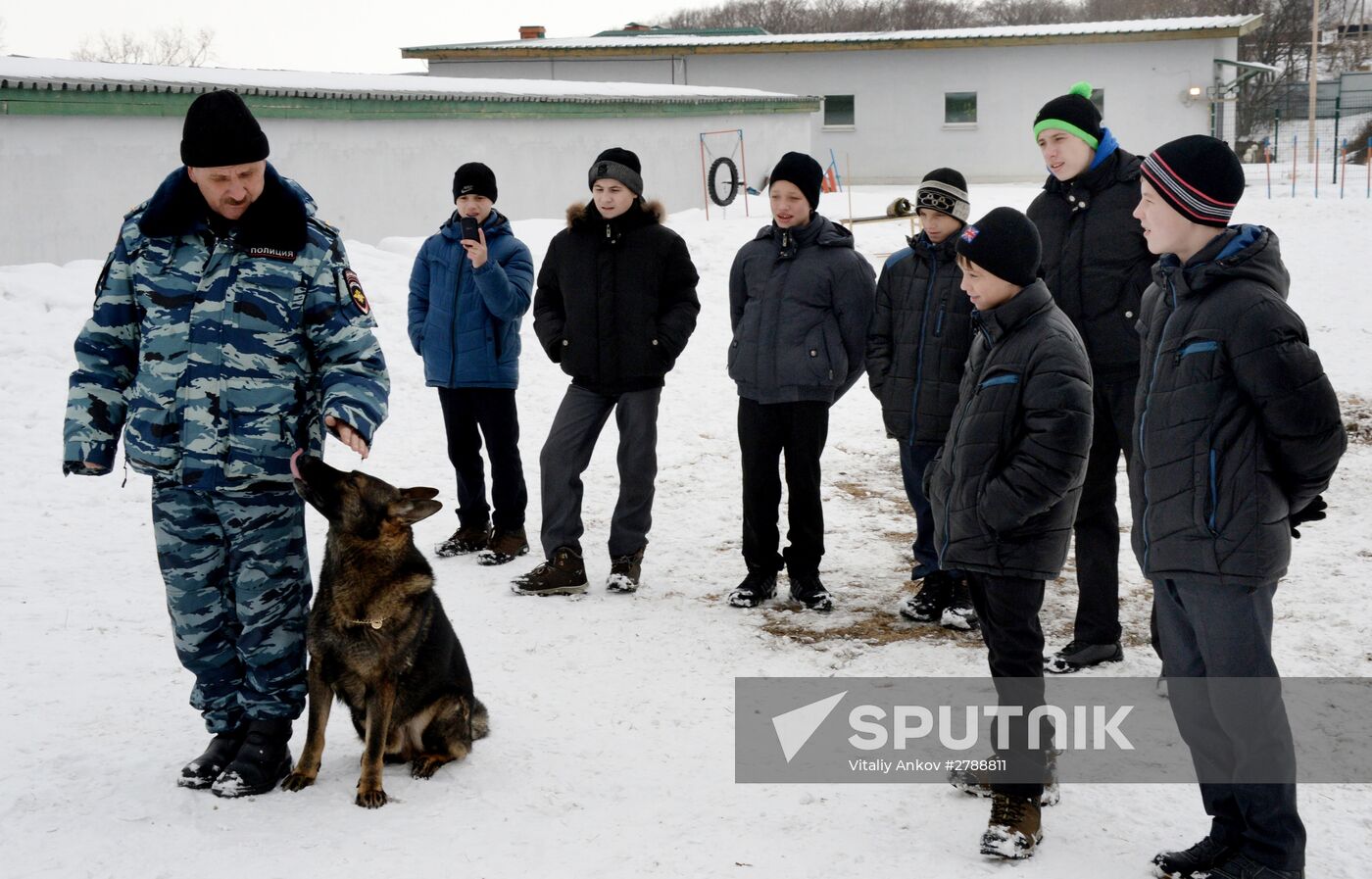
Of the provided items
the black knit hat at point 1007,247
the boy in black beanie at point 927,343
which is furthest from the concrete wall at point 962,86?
the black knit hat at point 1007,247

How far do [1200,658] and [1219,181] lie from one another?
1.30 metres

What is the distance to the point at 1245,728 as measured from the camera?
320 cm

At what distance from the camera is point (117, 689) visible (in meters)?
4.69

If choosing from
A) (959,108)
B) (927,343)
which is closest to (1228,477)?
(927,343)

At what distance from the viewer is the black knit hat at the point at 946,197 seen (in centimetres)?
536

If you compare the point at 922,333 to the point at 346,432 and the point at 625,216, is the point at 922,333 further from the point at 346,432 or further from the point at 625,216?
the point at 346,432

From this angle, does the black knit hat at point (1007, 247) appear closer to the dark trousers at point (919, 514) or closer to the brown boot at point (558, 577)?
the dark trousers at point (919, 514)

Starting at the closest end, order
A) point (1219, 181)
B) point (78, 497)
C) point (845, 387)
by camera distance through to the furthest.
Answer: point (1219, 181), point (845, 387), point (78, 497)

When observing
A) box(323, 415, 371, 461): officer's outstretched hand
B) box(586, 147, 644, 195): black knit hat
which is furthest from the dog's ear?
box(586, 147, 644, 195): black knit hat

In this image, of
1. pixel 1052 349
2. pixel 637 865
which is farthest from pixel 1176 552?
pixel 637 865

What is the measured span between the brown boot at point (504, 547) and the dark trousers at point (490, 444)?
0.12 ft

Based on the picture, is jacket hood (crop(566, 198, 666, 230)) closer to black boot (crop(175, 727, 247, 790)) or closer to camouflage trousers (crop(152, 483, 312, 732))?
camouflage trousers (crop(152, 483, 312, 732))

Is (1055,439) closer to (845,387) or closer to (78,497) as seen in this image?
(845,387)

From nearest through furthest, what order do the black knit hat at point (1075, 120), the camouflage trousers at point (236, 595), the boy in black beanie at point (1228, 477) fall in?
1. the boy in black beanie at point (1228, 477)
2. the camouflage trousers at point (236, 595)
3. the black knit hat at point (1075, 120)
